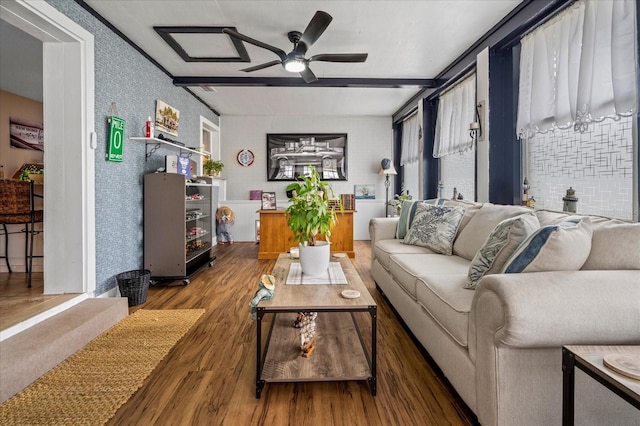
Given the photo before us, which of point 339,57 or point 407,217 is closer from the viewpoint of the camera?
point 339,57

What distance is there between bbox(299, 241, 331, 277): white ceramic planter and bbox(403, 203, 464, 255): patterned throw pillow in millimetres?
1250

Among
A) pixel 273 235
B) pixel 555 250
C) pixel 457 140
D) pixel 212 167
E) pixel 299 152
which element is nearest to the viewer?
pixel 555 250

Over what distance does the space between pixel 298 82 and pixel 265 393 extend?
12.7ft

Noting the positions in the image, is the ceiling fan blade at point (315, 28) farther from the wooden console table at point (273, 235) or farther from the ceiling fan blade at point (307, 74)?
the wooden console table at point (273, 235)

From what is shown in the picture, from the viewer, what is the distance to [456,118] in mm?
4129

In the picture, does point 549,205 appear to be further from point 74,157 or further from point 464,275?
point 74,157

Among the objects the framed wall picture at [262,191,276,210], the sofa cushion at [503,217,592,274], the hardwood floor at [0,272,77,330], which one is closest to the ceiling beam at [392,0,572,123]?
the sofa cushion at [503,217,592,274]

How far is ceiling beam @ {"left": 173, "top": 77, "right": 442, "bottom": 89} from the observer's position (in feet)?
14.6

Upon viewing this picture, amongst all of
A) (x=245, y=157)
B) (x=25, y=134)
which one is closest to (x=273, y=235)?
(x=245, y=157)

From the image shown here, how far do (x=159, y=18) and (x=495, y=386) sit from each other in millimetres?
3620

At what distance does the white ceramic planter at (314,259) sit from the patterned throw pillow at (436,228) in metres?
1.25

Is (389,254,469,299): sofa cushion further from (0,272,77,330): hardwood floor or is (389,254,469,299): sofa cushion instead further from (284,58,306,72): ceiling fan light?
(0,272,77,330): hardwood floor

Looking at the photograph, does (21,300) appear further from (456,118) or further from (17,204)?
(456,118)

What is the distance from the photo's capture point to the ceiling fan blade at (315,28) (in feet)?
7.95
